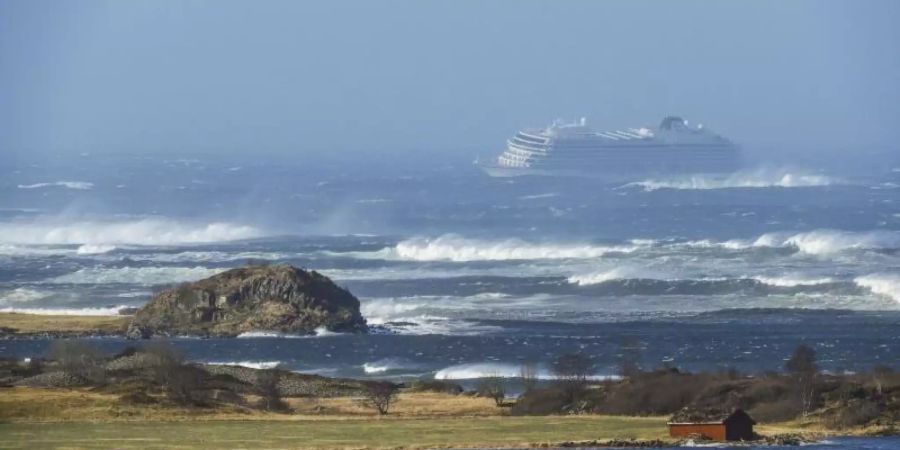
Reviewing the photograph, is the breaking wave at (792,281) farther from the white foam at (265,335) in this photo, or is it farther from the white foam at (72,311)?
the white foam at (72,311)

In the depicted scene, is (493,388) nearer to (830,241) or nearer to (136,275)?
(136,275)

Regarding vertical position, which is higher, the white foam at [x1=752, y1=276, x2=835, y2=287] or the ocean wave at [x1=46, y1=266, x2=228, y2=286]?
the ocean wave at [x1=46, y1=266, x2=228, y2=286]

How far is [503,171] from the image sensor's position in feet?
641

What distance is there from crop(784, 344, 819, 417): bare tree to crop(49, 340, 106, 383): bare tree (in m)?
16.8

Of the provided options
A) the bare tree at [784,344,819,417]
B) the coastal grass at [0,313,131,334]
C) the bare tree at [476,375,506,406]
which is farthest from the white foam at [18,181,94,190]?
the bare tree at [784,344,819,417]

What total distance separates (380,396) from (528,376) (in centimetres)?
638

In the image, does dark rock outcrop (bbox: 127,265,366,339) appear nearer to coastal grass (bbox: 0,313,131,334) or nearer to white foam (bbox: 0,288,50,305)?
coastal grass (bbox: 0,313,131,334)

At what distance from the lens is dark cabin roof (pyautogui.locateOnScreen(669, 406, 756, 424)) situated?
50594 mm

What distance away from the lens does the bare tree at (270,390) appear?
2271 inches

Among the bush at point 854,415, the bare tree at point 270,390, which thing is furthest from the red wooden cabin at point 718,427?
the bare tree at point 270,390

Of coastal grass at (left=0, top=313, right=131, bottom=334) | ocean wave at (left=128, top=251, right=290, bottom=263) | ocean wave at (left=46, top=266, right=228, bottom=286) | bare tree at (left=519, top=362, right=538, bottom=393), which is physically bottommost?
bare tree at (left=519, top=362, right=538, bottom=393)

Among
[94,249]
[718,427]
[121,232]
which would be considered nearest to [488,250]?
[94,249]

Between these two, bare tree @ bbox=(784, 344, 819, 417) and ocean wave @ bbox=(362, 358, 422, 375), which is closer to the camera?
bare tree @ bbox=(784, 344, 819, 417)

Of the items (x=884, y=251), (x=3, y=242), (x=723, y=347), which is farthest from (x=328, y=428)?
(x=3, y=242)
